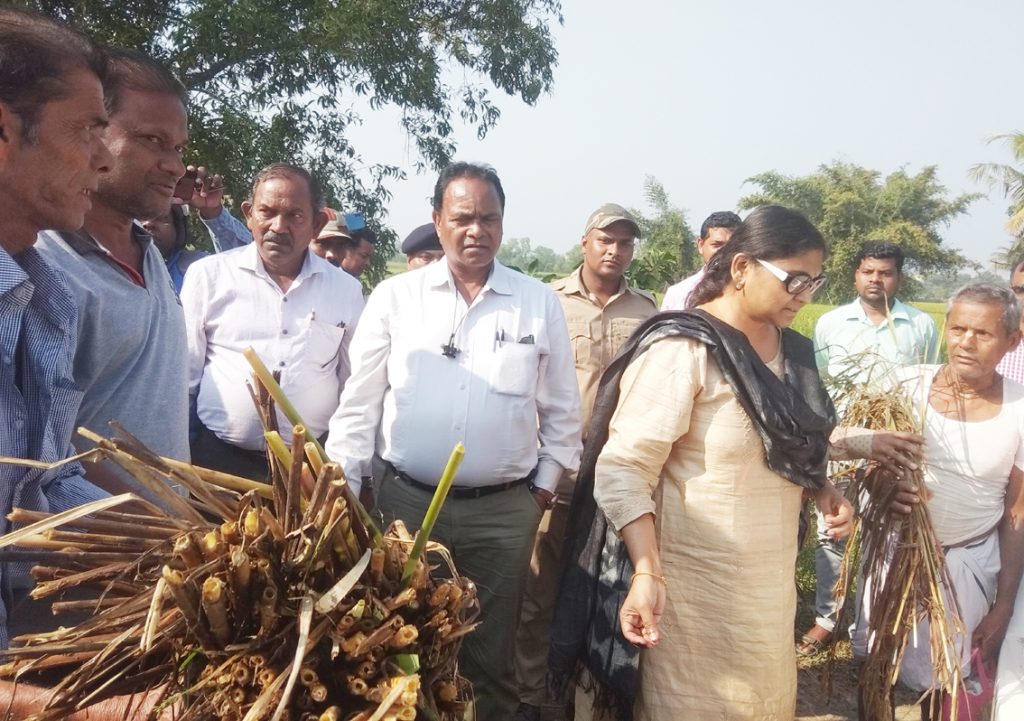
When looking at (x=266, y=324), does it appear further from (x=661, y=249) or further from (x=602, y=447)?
(x=661, y=249)

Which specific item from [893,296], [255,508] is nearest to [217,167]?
[893,296]

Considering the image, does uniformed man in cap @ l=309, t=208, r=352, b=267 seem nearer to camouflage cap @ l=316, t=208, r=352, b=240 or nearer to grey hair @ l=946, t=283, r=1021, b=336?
camouflage cap @ l=316, t=208, r=352, b=240

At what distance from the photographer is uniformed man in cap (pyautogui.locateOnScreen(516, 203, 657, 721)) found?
3764 mm

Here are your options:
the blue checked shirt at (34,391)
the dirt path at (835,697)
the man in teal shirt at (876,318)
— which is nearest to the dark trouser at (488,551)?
the blue checked shirt at (34,391)

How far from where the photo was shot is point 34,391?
144cm

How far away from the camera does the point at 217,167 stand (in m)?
7.63

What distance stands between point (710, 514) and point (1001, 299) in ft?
5.55

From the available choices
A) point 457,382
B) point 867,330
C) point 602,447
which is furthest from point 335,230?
point 867,330

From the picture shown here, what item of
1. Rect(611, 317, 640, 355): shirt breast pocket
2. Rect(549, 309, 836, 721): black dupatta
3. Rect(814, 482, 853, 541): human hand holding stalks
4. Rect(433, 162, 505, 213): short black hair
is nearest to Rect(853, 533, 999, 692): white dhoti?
Rect(814, 482, 853, 541): human hand holding stalks

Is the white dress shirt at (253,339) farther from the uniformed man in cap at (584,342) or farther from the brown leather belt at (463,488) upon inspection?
the uniformed man in cap at (584,342)

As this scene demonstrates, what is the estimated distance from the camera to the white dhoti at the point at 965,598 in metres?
2.93

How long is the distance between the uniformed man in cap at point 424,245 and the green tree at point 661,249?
1.29m

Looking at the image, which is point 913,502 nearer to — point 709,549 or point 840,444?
point 840,444

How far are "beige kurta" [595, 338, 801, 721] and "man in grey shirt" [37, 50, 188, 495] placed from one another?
1.21 m
